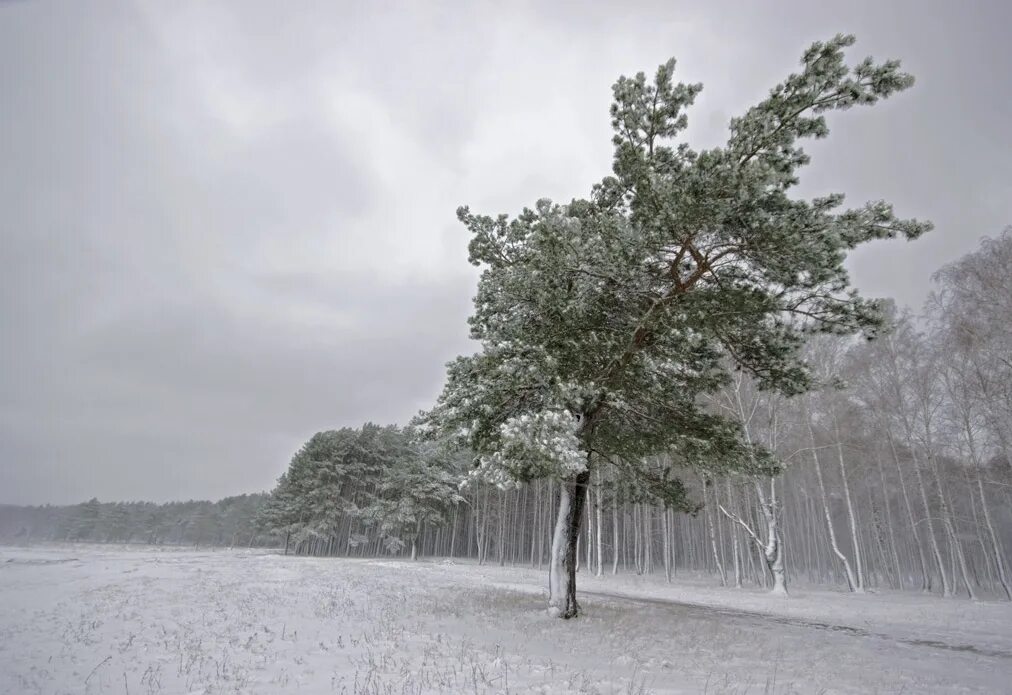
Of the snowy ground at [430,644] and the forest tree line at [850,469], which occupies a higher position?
the forest tree line at [850,469]

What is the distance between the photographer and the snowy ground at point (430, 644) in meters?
6.54

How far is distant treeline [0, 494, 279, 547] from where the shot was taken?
95.6 m

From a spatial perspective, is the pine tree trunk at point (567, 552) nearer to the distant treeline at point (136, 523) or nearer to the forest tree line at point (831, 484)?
the forest tree line at point (831, 484)

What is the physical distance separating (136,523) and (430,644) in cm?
13443

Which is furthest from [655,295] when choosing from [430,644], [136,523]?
[136,523]

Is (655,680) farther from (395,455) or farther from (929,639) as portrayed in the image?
(395,455)

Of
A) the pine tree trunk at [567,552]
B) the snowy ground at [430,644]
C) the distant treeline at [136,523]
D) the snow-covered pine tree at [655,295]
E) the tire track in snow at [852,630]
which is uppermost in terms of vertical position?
the snow-covered pine tree at [655,295]

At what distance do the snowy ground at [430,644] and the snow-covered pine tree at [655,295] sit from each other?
3.35 m

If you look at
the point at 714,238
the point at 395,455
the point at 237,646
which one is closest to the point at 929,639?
the point at 714,238

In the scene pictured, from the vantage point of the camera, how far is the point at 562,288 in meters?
11.6

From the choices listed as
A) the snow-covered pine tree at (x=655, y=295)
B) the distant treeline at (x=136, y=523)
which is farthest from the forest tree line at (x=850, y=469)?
the distant treeline at (x=136, y=523)

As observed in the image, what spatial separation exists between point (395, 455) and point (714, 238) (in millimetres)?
52288

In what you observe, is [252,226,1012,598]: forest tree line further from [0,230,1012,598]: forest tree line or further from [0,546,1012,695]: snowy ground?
[0,546,1012,695]: snowy ground

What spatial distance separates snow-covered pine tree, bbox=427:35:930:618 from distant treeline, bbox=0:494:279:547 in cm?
9339
